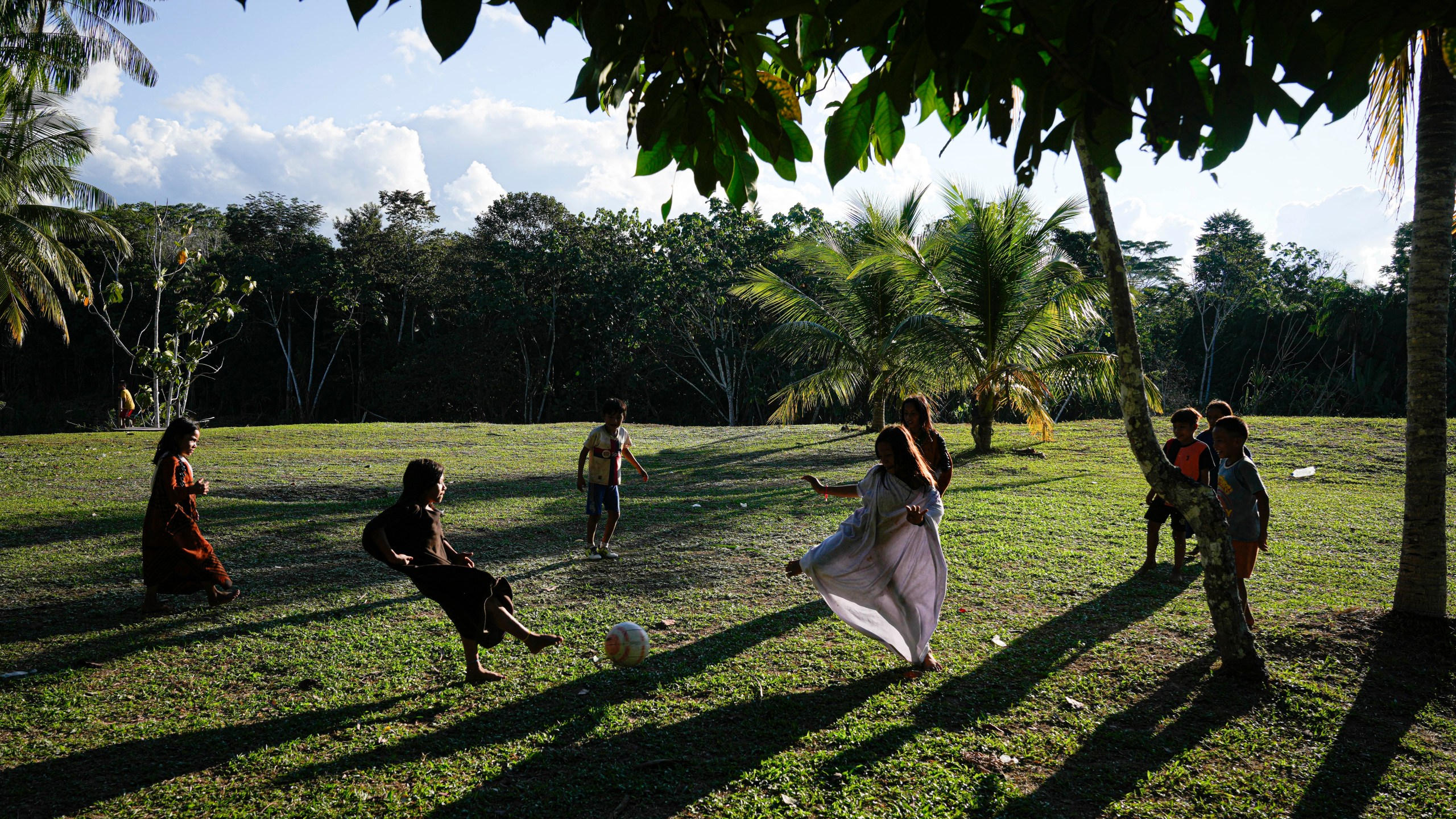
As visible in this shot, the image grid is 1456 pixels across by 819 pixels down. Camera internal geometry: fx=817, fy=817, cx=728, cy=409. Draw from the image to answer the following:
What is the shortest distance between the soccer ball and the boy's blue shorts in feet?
9.89

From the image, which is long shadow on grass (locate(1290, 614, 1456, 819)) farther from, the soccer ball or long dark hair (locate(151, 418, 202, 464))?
long dark hair (locate(151, 418, 202, 464))

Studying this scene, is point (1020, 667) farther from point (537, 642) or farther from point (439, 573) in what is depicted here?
point (439, 573)

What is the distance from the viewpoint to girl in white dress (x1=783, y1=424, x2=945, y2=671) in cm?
480

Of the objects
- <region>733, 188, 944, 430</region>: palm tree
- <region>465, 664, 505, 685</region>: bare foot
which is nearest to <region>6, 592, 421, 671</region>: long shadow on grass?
<region>465, 664, 505, 685</region>: bare foot

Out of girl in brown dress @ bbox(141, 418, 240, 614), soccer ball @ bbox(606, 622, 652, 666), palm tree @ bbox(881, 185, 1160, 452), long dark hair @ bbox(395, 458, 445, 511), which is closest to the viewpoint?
long dark hair @ bbox(395, 458, 445, 511)

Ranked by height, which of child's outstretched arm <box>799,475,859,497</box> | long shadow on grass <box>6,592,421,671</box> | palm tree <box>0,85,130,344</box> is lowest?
long shadow on grass <box>6,592,421,671</box>

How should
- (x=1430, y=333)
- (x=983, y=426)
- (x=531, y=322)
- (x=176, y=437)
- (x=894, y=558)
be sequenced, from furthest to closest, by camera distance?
(x=531, y=322), (x=983, y=426), (x=176, y=437), (x=1430, y=333), (x=894, y=558)

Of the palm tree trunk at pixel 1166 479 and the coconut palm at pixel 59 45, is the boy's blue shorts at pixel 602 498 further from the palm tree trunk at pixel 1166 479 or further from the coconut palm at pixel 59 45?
the coconut palm at pixel 59 45

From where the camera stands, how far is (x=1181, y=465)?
20.5ft

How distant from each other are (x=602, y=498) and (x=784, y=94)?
5.84m

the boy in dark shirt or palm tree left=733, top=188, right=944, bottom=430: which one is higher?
palm tree left=733, top=188, right=944, bottom=430

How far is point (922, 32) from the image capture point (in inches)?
83.2

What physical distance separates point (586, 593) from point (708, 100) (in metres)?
5.11

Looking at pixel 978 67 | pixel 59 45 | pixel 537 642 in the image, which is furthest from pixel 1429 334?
Result: pixel 59 45
